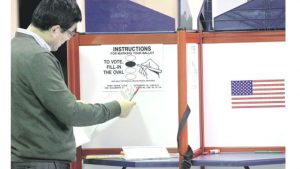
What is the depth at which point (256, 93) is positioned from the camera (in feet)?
7.73

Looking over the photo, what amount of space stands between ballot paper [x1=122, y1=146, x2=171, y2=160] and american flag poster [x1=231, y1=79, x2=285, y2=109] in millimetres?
449

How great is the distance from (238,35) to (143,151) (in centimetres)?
74

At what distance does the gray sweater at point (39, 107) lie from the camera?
1686 millimetres

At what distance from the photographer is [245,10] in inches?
92.4

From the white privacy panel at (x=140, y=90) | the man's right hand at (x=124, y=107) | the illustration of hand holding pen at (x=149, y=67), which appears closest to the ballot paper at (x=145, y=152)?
the white privacy panel at (x=140, y=90)

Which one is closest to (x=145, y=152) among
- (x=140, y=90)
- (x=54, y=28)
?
(x=140, y=90)

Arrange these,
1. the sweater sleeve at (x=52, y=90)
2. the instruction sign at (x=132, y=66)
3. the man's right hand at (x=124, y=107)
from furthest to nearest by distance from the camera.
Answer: the instruction sign at (x=132, y=66) → the man's right hand at (x=124, y=107) → the sweater sleeve at (x=52, y=90)

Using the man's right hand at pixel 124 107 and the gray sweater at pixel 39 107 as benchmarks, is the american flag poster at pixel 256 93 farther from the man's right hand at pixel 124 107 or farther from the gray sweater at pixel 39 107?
the gray sweater at pixel 39 107

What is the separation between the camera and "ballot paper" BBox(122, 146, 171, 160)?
2.14 meters

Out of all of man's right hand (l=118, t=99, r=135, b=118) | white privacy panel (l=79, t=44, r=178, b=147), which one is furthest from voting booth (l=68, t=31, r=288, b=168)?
man's right hand (l=118, t=99, r=135, b=118)

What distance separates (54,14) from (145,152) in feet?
2.54

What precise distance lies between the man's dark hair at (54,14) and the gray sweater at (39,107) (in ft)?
0.27

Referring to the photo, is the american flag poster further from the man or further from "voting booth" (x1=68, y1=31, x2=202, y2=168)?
the man
